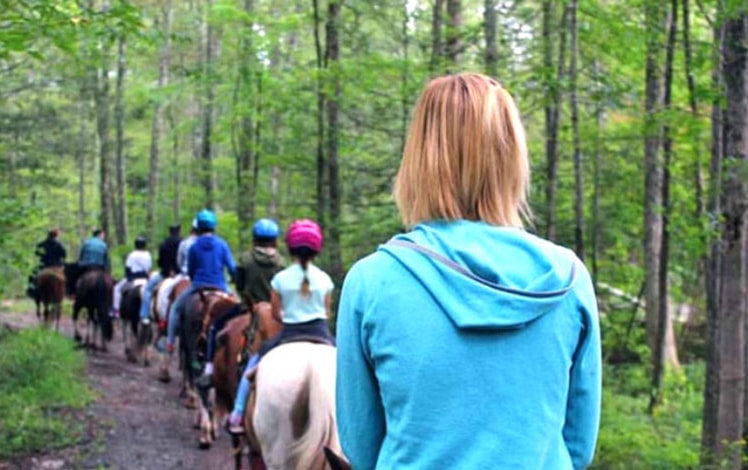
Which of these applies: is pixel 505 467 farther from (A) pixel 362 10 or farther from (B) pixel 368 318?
(A) pixel 362 10

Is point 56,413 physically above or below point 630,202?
below

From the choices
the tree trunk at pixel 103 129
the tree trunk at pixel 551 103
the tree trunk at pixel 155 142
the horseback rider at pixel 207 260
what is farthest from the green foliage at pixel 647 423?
the tree trunk at pixel 103 129

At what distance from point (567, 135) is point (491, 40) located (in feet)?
8.66

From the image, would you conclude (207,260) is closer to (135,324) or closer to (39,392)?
(39,392)

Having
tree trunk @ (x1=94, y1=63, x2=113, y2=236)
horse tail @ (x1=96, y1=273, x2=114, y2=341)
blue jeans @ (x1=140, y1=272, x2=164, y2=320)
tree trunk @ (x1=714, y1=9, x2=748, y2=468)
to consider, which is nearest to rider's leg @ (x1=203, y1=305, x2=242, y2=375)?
tree trunk @ (x1=714, y1=9, x2=748, y2=468)

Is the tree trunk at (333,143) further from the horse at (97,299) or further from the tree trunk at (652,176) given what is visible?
the tree trunk at (652,176)

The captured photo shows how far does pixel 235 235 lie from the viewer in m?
25.3

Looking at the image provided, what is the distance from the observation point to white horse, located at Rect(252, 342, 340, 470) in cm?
605

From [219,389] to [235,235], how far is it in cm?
1578

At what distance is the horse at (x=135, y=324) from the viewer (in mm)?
17125

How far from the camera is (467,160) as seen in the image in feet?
7.14

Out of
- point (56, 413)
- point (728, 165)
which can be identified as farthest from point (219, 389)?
point (728, 165)

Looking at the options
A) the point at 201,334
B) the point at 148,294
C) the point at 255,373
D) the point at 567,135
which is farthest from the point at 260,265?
the point at 567,135

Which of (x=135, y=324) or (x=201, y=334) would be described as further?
(x=135, y=324)
